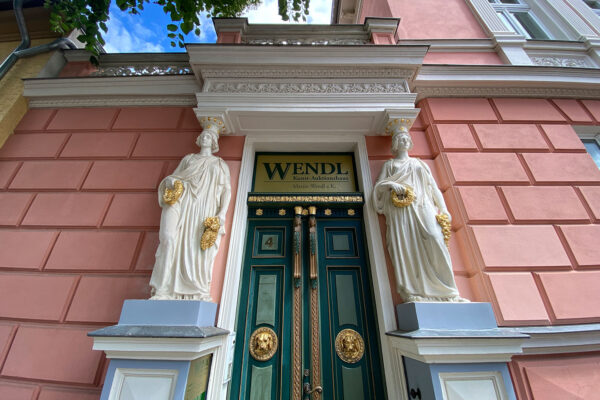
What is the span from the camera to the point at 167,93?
3723 mm

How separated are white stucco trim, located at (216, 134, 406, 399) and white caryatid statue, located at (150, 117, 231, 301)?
24 centimetres

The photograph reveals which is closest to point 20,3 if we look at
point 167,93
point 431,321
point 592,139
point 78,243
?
point 167,93

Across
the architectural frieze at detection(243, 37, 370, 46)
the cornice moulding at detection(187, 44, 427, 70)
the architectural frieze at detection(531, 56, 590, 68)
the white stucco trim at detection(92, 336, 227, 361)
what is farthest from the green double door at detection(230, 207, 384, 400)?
the architectural frieze at detection(531, 56, 590, 68)

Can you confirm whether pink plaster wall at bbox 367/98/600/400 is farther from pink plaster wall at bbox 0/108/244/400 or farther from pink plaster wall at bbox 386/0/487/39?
pink plaster wall at bbox 0/108/244/400

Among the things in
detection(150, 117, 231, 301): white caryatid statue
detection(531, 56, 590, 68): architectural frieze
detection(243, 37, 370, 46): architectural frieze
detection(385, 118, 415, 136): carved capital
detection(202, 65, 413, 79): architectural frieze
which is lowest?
detection(150, 117, 231, 301): white caryatid statue

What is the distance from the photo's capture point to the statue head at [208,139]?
2.99 meters

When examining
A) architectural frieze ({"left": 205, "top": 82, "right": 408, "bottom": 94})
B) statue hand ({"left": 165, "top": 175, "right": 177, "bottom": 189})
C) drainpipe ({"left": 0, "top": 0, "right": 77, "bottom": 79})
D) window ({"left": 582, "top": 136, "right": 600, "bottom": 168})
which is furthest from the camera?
drainpipe ({"left": 0, "top": 0, "right": 77, "bottom": 79})

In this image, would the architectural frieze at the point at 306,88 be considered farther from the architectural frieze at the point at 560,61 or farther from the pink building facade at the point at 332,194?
the architectural frieze at the point at 560,61

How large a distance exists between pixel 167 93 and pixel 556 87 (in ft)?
20.1

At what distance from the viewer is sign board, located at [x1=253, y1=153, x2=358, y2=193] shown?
3377 millimetres

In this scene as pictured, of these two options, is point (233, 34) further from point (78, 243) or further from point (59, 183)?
point (78, 243)

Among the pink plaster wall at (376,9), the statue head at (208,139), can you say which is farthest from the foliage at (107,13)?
the pink plaster wall at (376,9)

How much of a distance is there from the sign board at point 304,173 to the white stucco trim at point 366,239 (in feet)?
0.37

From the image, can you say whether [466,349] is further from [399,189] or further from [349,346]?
[399,189]
